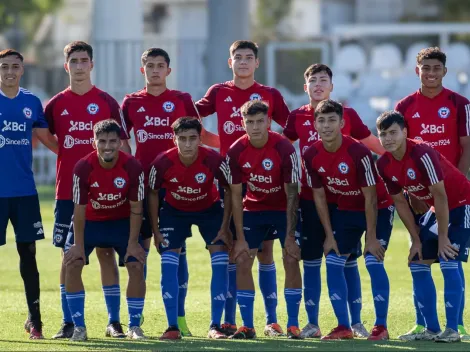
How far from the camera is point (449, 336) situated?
8.82 meters

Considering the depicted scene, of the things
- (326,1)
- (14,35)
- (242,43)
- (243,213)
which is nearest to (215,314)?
(243,213)

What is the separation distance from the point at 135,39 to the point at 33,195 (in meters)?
19.5

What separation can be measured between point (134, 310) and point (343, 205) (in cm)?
191

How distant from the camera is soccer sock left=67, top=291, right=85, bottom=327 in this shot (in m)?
9.24

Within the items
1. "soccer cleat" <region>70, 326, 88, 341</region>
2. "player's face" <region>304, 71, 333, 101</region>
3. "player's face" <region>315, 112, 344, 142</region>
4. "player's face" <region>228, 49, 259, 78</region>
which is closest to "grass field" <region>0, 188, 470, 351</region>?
"soccer cleat" <region>70, 326, 88, 341</region>

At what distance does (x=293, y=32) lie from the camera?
56.0 metres

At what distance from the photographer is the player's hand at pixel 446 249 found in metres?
8.95

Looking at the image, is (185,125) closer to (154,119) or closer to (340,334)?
(154,119)

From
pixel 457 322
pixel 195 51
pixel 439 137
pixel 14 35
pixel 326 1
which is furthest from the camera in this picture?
pixel 326 1

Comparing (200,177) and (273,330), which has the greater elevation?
(200,177)

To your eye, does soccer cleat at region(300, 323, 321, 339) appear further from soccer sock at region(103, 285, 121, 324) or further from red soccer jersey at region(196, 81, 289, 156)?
red soccer jersey at region(196, 81, 289, 156)

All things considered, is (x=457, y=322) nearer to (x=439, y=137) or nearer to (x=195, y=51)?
(x=439, y=137)

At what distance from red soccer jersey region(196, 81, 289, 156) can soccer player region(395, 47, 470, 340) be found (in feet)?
3.59

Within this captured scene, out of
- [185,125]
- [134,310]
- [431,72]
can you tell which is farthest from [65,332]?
[431,72]
